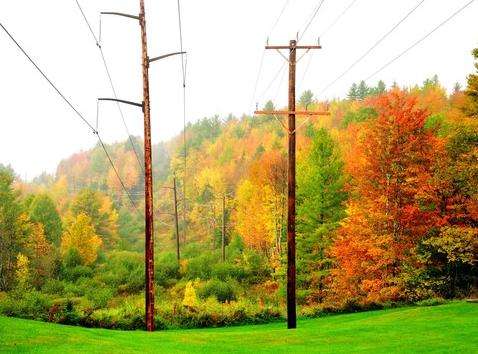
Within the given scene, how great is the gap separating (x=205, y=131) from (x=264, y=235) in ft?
430

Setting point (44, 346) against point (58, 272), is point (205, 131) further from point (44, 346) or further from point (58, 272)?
point (44, 346)

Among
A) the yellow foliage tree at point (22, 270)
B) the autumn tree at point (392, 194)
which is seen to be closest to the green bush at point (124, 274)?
the yellow foliage tree at point (22, 270)

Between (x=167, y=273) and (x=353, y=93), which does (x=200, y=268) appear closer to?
(x=167, y=273)

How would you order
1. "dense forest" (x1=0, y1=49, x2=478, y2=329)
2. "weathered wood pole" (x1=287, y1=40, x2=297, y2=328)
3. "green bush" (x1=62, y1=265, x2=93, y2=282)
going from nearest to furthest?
"weathered wood pole" (x1=287, y1=40, x2=297, y2=328)
"dense forest" (x1=0, y1=49, x2=478, y2=329)
"green bush" (x1=62, y1=265, x2=93, y2=282)

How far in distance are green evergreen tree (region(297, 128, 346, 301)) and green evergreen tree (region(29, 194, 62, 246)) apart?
46.4 metres

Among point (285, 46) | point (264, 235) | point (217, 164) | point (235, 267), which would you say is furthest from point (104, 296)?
point (217, 164)

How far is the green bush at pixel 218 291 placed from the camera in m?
47.5

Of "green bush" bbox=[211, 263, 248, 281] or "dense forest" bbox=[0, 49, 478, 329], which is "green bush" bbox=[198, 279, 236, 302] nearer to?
"dense forest" bbox=[0, 49, 478, 329]

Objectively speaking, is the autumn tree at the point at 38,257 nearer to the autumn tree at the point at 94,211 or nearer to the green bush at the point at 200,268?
the green bush at the point at 200,268

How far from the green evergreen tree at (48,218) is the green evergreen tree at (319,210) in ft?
152

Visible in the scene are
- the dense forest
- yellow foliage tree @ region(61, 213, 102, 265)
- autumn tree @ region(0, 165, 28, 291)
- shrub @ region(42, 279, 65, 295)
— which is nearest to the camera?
the dense forest

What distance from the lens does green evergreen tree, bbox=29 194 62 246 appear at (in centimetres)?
7219

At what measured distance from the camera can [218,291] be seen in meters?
47.7

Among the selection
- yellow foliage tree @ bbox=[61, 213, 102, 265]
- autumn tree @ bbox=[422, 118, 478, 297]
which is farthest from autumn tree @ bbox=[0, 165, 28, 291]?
autumn tree @ bbox=[422, 118, 478, 297]
